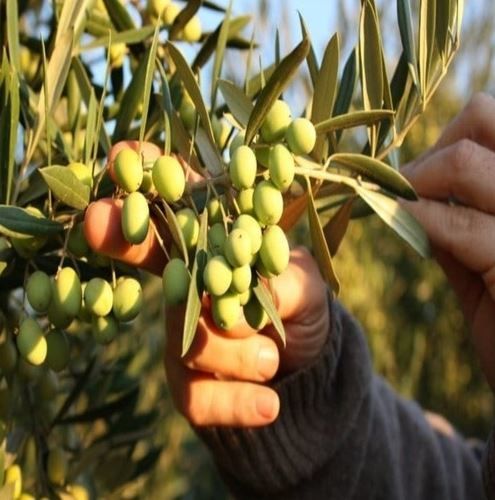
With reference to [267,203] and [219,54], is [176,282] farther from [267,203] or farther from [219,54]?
[219,54]

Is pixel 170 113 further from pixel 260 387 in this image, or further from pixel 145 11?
pixel 260 387

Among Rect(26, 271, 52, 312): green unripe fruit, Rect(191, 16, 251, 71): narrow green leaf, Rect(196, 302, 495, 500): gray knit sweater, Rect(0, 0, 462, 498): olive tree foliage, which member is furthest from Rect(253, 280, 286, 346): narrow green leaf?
Rect(196, 302, 495, 500): gray knit sweater

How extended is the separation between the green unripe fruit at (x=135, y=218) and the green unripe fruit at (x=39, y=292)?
2.6 inches

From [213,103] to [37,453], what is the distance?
0.28 metres

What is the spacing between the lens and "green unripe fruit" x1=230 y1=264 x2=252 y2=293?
0.46 metres

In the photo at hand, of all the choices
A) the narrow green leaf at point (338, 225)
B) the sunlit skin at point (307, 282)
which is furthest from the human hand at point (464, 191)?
the narrow green leaf at point (338, 225)

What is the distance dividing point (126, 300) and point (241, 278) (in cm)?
7

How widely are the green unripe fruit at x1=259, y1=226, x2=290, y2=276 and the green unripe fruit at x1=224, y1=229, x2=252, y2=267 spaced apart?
0.05 ft

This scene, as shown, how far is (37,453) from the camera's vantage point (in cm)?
68

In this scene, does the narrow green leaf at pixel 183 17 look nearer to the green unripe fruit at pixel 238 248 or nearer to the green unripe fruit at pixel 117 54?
the green unripe fruit at pixel 117 54


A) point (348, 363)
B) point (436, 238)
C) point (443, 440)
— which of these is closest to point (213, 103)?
point (436, 238)

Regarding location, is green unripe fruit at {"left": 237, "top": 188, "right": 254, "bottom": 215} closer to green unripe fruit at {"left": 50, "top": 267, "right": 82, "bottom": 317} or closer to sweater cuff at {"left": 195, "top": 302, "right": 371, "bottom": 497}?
green unripe fruit at {"left": 50, "top": 267, "right": 82, "bottom": 317}

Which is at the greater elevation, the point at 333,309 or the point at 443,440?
the point at 333,309

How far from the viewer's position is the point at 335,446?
3.32 ft
